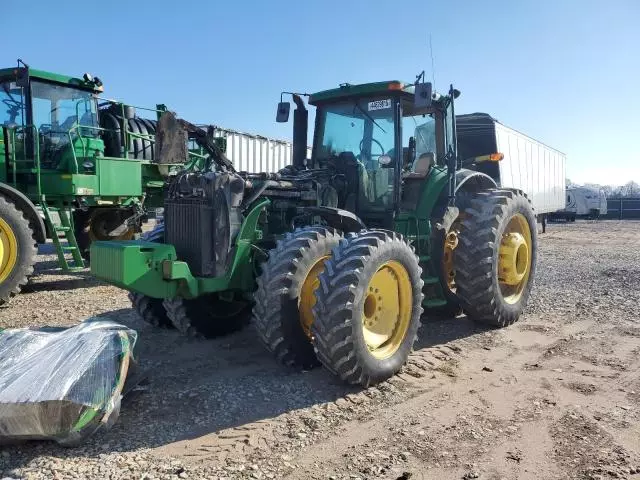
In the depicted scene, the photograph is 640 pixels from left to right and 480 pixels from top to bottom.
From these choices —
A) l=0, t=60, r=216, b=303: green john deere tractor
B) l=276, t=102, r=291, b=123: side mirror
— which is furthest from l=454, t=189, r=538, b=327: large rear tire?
l=0, t=60, r=216, b=303: green john deere tractor

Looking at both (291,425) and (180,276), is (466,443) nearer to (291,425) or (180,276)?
(291,425)

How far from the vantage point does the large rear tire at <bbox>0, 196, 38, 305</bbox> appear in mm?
7051

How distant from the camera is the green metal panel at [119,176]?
29.2ft

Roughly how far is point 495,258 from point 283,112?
279 cm

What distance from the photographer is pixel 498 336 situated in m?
5.81

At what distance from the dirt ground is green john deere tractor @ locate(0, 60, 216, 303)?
163cm

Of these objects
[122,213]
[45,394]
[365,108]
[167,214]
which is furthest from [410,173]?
[122,213]

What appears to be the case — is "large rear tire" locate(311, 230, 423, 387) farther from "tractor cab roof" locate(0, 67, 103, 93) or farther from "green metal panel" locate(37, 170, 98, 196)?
"tractor cab roof" locate(0, 67, 103, 93)

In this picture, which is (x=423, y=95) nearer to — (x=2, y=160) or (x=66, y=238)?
(x=66, y=238)

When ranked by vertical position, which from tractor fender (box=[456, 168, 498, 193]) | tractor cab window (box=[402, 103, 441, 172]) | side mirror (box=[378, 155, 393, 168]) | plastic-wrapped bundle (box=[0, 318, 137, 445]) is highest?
tractor cab window (box=[402, 103, 441, 172])

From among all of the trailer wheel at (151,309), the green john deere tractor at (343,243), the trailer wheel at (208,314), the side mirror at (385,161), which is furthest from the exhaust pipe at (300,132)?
the trailer wheel at (151,309)

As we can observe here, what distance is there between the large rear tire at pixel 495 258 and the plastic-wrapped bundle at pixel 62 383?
3416 mm

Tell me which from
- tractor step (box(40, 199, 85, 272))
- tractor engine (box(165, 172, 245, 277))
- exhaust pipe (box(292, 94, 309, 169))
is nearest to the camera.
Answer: tractor engine (box(165, 172, 245, 277))

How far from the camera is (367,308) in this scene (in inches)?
175
